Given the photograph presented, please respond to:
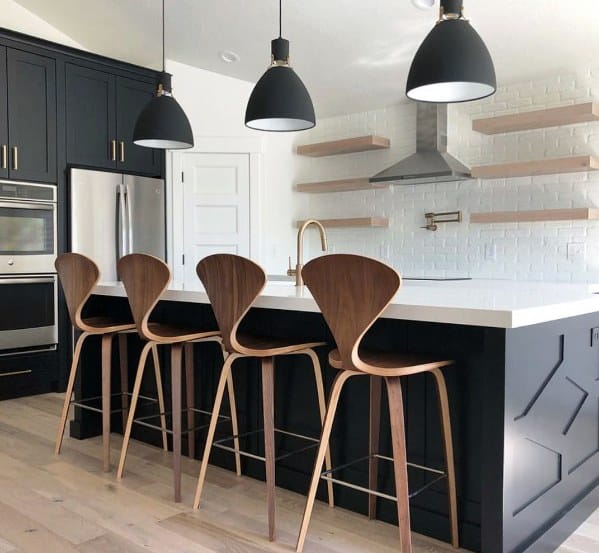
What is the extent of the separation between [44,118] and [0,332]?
161 centimetres

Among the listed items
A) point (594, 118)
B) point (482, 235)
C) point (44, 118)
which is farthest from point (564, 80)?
point (44, 118)

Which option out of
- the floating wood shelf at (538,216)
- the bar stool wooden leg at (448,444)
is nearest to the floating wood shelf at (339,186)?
the floating wood shelf at (538,216)

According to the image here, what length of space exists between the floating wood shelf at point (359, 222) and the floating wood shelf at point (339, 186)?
0.30 m

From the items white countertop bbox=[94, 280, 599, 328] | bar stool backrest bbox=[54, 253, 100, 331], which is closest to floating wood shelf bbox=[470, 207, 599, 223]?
white countertop bbox=[94, 280, 599, 328]

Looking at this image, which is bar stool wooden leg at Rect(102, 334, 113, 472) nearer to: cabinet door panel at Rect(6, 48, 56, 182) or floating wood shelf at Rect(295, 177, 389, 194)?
cabinet door panel at Rect(6, 48, 56, 182)

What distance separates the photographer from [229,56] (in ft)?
17.1

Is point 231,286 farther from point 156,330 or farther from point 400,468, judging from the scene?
point 400,468

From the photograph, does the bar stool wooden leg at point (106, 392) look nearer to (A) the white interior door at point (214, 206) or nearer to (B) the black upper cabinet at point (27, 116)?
(B) the black upper cabinet at point (27, 116)

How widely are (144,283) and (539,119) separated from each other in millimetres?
3187

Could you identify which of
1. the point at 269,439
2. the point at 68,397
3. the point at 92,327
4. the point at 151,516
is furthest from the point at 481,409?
the point at 68,397

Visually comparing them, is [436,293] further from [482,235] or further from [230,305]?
[482,235]

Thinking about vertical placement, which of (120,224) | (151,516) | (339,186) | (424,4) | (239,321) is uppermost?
(424,4)

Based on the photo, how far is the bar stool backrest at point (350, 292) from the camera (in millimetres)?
1886

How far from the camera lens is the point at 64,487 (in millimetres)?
2760
